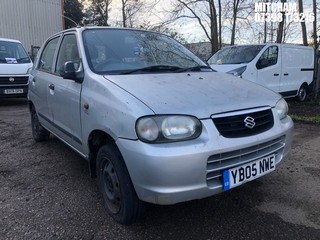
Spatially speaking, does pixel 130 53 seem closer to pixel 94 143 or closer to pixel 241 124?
pixel 94 143

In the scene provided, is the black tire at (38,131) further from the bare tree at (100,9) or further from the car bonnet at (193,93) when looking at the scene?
the bare tree at (100,9)

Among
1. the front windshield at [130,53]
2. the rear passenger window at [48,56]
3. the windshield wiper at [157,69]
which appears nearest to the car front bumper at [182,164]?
the windshield wiper at [157,69]

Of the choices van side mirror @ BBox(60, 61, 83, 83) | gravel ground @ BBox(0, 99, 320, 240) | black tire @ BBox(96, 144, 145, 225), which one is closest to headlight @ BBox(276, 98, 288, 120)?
gravel ground @ BBox(0, 99, 320, 240)

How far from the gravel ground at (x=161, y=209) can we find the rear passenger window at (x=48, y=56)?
4.32 ft

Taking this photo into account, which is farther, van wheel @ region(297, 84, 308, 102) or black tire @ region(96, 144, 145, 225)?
van wheel @ region(297, 84, 308, 102)

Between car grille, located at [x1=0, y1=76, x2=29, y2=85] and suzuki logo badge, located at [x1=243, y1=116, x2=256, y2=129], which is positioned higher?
car grille, located at [x1=0, y1=76, x2=29, y2=85]

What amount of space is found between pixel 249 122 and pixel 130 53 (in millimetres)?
1482

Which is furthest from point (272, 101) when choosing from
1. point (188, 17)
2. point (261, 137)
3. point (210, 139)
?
point (188, 17)

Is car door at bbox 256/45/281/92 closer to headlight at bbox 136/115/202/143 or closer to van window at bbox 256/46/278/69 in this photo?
van window at bbox 256/46/278/69

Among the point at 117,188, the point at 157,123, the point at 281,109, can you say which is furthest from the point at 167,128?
the point at 281,109

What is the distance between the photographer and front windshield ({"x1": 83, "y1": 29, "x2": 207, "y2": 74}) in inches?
126

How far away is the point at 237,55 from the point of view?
856 centimetres

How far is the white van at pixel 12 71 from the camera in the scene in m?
9.22

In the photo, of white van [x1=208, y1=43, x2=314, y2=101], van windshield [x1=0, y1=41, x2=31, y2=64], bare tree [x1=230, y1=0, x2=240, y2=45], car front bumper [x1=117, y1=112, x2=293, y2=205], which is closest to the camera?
car front bumper [x1=117, y1=112, x2=293, y2=205]
